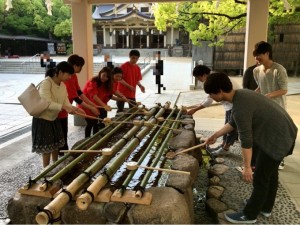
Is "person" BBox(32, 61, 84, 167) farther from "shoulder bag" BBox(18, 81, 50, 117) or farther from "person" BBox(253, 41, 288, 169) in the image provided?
"person" BBox(253, 41, 288, 169)

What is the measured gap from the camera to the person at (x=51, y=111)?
3438 mm

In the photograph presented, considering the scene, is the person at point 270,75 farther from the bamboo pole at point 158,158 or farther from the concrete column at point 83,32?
the concrete column at point 83,32

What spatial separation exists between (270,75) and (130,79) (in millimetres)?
3080

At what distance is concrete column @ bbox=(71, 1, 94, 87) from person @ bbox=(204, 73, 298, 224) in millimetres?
4364

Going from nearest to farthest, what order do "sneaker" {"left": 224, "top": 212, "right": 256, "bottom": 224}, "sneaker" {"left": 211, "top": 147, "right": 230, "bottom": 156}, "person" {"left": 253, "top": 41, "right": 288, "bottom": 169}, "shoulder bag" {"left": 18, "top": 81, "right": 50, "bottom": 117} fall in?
"sneaker" {"left": 224, "top": 212, "right": 256, "bottom": 224} → "shoulder bag" {"left": 18, "top": 81, "right": 50, "bottom": 117} → "person" {"left": 253, "top": 41, "right": 288, "bottom": 169} → "sneaker" {"left": 211, "top": 147, "right": 230, "bottom": 156}

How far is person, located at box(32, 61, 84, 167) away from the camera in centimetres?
344

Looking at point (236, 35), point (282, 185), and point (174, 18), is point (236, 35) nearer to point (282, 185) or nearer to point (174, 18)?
point (174, 18)

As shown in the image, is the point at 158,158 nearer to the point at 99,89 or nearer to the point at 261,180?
the point at 261,180

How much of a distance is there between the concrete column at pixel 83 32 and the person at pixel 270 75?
12.2ft

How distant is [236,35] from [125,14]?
19.0m

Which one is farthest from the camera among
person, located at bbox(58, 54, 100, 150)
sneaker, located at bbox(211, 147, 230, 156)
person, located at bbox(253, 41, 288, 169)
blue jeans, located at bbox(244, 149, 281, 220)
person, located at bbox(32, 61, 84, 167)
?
sneaker, located at bbox(211, 147, 230, 156)

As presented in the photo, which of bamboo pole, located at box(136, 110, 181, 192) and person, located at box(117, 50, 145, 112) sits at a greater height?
person, located at box(117, 50, 145, 112)

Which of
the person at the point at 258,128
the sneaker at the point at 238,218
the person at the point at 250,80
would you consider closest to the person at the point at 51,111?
the person at the point at 258,128

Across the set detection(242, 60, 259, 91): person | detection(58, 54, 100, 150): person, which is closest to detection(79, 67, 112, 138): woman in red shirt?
detection(58, 54, 100, 150): person
